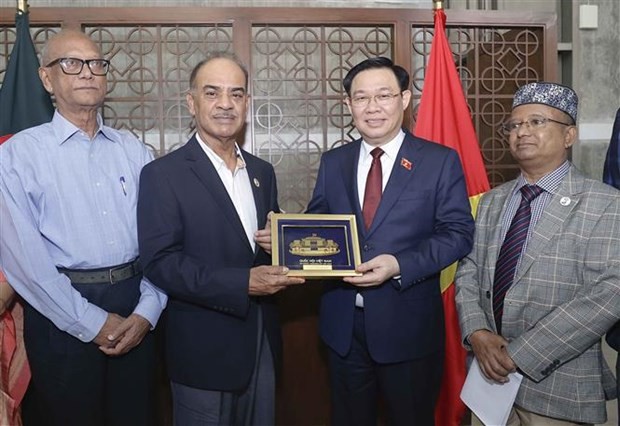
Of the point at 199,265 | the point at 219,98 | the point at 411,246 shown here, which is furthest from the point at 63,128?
the point at 411,246

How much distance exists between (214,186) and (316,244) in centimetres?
40

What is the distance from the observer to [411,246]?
189 centimetres

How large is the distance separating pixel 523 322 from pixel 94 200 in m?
1.51

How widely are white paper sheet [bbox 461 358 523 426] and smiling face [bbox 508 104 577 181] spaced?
0.70m

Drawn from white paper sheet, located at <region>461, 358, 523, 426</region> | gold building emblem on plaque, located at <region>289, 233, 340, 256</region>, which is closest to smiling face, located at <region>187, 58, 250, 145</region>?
gold building emblem on plaque, located at <region>289, 233, 340, 256</region>

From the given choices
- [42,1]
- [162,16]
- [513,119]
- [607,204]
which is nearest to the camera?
[607,204]

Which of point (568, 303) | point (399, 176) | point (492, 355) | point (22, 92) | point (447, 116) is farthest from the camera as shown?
point (447, 116)

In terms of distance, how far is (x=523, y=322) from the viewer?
1807 millimetres

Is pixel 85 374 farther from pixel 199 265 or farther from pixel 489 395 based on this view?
pixel 489 395

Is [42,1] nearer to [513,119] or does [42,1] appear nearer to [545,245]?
[513,119]

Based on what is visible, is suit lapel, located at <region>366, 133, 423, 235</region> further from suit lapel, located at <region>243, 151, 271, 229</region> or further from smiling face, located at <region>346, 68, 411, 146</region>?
suit lapel, located at <region>243, 151, 271, 229</region>

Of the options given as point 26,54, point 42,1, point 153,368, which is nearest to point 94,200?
point 153,368

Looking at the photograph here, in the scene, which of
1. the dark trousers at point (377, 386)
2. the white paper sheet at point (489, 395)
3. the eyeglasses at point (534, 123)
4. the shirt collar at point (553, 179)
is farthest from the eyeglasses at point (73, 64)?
the white paper sheet at point (489, 395)

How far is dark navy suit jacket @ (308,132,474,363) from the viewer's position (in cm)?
188
